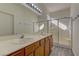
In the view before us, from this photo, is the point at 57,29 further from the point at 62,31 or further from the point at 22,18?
the point at 22,18

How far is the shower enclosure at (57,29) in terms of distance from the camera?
181cm

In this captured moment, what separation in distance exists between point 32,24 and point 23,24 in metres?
0.17

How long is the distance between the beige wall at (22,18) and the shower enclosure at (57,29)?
110mm

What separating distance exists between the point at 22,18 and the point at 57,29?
59 centimetres

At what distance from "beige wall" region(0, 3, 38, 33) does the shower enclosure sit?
0.11 meters

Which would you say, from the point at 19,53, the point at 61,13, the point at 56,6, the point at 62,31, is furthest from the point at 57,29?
the point at 19,53

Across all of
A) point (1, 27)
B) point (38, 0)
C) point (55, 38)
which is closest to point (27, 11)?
point (38, 0)

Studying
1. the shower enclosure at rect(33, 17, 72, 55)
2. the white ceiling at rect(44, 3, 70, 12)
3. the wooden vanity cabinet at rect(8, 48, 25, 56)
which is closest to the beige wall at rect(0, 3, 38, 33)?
the shower enclosure at rect(33, 17, 72, 55)

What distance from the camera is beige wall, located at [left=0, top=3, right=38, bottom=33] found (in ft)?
6.07

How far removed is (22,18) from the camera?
6.31 ft

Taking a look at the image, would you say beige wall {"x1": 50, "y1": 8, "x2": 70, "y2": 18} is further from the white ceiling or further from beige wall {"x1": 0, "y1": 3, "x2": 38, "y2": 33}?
beige wall {"x1": 0, "y1": 3, "x2": 38, "y2": 33}

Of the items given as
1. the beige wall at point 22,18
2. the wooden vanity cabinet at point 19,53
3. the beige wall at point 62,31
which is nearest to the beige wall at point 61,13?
the beige wall at point 62,31

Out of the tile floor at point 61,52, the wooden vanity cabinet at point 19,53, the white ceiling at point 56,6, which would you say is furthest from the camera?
the tile floor at point 61,52

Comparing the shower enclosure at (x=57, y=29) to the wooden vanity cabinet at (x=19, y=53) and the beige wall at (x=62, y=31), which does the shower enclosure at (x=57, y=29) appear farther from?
the wooden vanity cabinet at (x=19, y=53)
